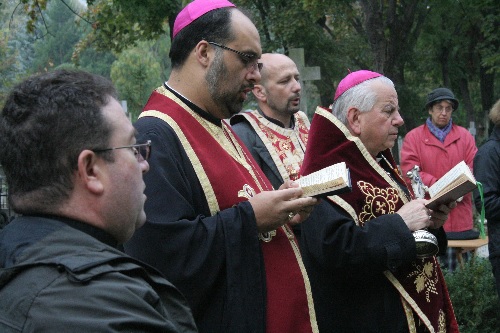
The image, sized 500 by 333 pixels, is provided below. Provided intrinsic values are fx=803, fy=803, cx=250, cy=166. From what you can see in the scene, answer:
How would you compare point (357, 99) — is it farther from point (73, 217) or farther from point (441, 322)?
point (73, 217)

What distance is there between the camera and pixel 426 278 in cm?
386

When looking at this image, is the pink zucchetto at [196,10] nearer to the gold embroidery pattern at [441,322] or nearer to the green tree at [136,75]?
the gold embroidery pattern at [441,322]

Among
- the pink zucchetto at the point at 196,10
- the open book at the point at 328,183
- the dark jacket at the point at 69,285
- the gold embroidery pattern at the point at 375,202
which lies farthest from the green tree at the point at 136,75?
the dark jacket at the point at 69,285

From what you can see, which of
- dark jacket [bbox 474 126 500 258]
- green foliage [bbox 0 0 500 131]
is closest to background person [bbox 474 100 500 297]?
dark jacket [bbox 474 126 500 258]

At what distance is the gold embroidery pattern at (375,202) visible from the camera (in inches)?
150

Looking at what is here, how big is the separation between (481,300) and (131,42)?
9231 millimetres

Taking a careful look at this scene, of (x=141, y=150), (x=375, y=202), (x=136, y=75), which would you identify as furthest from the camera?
(x=136, y=75)

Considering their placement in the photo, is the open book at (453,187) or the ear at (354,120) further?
the ear at (354,120)

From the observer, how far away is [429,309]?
3830 millimetres

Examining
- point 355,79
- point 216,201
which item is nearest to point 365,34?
point 355,79

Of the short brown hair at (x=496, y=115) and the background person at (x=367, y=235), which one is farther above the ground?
the short brown hair at (x=496, y=115)

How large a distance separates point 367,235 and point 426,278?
1.40ft

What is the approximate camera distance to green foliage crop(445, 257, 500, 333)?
6.56 meters

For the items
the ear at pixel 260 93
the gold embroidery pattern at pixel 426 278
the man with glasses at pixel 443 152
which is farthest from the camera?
the man with glasses at pixel 443 152
